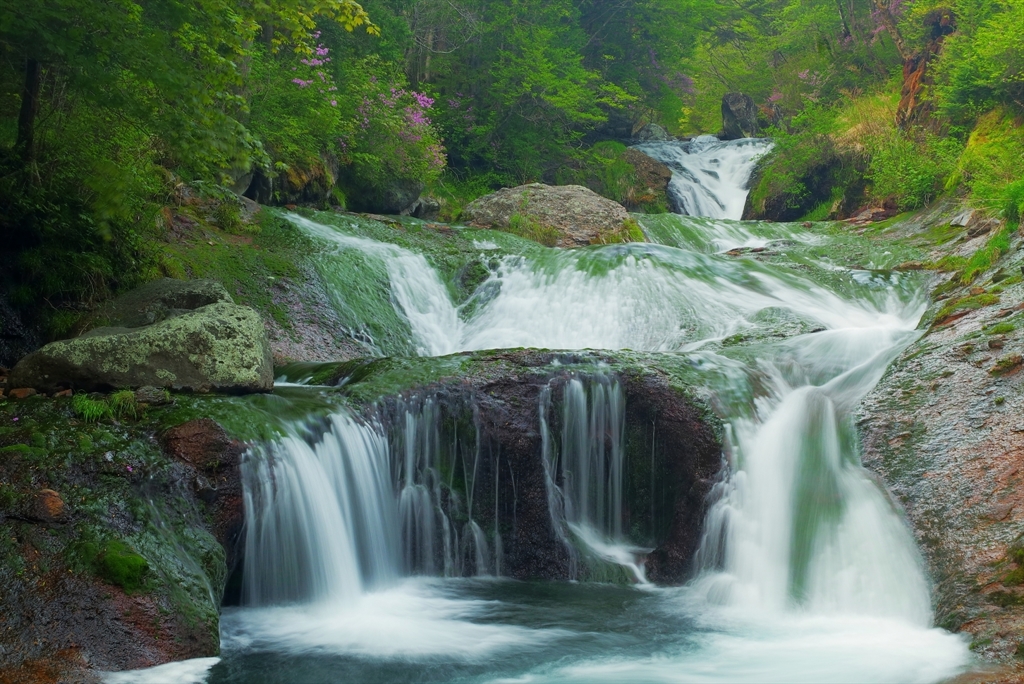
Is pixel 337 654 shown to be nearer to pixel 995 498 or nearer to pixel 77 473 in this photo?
pixel 77 473

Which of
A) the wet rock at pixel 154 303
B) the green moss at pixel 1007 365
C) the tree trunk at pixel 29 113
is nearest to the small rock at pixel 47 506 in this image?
the wet rock at pixel 154 303

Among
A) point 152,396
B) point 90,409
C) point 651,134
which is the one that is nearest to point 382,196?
point 152,396

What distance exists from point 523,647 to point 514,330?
6884 mm

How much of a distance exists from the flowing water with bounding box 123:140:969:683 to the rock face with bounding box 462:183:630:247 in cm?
716

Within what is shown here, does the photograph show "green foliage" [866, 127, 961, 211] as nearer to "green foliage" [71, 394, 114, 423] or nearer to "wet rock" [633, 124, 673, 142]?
"wet rock" [633, 124, 673, 142]

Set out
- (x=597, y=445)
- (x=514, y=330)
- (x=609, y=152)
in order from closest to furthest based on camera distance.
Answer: (x=597, y=445)
(x=514, y=330)
(x=609, y=152)

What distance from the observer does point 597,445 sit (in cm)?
739

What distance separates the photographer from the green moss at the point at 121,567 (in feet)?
15.7

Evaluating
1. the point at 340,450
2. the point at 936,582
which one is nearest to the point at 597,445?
the point at 340,450

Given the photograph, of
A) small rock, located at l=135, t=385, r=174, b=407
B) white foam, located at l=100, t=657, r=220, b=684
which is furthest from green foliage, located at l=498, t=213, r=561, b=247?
white foam, located at l=100, t=657, r=220, b=684

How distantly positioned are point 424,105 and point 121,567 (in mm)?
16653

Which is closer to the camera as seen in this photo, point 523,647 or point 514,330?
Result: point 523,647

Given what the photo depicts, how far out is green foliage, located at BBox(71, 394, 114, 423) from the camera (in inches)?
226

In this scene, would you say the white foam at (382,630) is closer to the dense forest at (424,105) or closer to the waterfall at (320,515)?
the waterfall at (320,515)
